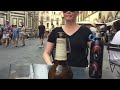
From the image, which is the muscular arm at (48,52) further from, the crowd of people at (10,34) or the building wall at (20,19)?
the building wall at (20,19)

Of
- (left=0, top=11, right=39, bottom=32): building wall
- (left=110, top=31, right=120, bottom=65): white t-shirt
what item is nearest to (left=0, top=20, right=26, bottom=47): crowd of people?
(left=0, top=11, right=39, bottom=32): building wall

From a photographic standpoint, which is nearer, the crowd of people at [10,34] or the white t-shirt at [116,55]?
the white t-shirt at [116,55]

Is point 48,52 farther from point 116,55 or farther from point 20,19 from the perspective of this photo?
point 20,19

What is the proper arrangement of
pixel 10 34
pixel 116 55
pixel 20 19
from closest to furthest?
1. pixel 116 55
2. pixel 10 34
3. pixel 20 19

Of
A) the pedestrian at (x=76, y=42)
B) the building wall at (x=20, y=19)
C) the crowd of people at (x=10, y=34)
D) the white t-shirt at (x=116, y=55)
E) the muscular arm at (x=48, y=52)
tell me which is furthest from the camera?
the building wall at (x=20, y=19)

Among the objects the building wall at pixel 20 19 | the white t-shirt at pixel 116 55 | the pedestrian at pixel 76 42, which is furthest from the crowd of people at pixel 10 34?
the pedestrian at pixel 76 42

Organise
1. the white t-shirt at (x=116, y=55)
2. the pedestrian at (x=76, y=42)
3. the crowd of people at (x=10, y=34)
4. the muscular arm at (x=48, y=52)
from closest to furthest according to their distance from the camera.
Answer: the muscular arm at (x=48, y=52) → the pedestrian at (x=76, y=42) → the white t-shirt at (x=116, y=55) → the crowd of people at (x=10, y=34)

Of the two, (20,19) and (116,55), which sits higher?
(20,19)

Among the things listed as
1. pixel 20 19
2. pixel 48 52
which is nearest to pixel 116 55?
pixel 48 52

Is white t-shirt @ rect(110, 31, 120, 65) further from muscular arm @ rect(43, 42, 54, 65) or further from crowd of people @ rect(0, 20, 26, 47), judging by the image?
crowd of people @ rect(0, 20, 26, 47)
